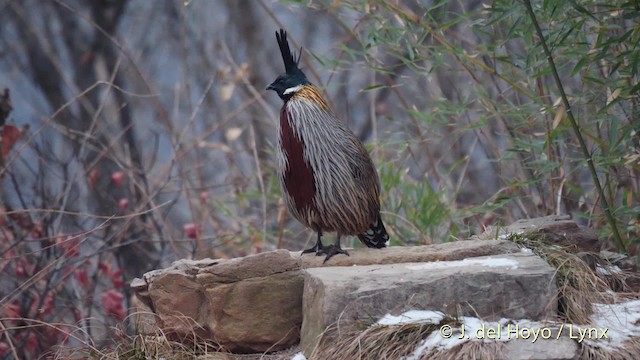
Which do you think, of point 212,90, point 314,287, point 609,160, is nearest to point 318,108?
point 314,287

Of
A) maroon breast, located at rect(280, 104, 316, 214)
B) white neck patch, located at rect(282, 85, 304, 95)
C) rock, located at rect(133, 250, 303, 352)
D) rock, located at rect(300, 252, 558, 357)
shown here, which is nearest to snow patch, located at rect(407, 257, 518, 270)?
rock, located at rect(300, 252, 558, 357)

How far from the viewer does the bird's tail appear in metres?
5.05

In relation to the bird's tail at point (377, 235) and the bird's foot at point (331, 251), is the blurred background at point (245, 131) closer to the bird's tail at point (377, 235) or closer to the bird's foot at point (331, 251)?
the bird's tail at point (377, 235)

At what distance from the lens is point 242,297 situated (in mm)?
4285

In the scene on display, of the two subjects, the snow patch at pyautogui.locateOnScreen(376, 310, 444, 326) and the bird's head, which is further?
the bird's head

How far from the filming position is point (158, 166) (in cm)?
972

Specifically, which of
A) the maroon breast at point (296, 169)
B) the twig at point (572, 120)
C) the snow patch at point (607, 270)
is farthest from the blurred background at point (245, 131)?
the maroon breast at point (296, 169)

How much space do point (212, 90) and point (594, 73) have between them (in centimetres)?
497

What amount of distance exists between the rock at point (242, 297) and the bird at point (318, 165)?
44 cm

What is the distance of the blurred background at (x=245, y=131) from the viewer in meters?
5.15

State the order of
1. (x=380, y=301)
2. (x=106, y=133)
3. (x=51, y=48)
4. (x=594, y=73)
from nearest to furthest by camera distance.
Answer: (x=380, y=301) < (x=594, y=73) < (x=106, y=133) < (x=51, y=48)

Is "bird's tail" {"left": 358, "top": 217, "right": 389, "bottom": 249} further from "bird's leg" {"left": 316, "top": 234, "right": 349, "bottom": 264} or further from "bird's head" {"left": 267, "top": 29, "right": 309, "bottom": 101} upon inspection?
"bird's head" {"left": 267, "top": 29, "right": 309, "bottom": 101}

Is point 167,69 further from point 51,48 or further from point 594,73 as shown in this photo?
point 594,73

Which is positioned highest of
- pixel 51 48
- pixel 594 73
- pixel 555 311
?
pixel 51 48
